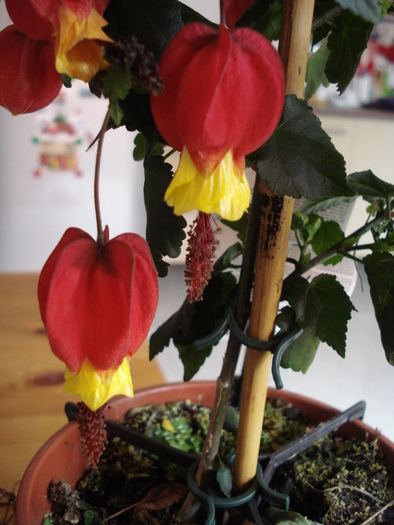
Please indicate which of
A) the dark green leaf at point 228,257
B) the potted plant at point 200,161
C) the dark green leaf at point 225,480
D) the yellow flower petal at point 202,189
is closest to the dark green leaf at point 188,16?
the potted plant at point 200,161

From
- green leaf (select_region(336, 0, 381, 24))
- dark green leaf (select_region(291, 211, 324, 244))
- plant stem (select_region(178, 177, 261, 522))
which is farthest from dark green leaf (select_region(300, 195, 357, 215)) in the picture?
green leaf (select_region(336, 0, 381, 24))

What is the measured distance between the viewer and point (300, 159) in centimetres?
26

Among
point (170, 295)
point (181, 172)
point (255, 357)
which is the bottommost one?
point (170, 295)

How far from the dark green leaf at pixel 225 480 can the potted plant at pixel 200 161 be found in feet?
0.11

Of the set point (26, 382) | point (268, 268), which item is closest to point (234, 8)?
point (268, 268)

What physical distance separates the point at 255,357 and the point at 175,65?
22cm

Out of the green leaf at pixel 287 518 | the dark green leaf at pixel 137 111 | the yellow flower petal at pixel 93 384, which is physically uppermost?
the dark green leaf at pixel 137 111

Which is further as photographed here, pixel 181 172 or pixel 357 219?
pixel 357 219

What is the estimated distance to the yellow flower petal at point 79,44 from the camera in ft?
0.67

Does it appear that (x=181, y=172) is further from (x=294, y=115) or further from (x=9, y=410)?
(x=9, y=410)

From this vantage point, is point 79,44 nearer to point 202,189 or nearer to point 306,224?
point 202,189

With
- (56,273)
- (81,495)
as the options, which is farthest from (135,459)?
(56,273)

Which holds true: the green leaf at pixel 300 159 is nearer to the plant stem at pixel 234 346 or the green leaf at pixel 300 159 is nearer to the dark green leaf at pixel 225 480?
the plant stem at pixel 234 346

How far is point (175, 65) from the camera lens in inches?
8.4
